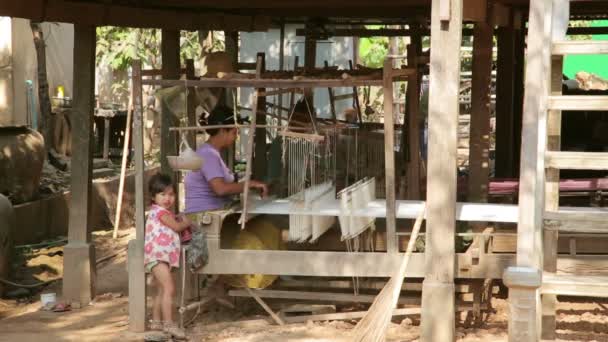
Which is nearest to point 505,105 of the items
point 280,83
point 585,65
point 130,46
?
point 280,83

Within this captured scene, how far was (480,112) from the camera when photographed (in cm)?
848

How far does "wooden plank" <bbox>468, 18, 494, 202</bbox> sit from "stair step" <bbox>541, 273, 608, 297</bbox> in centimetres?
322

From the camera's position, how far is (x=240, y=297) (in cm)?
892

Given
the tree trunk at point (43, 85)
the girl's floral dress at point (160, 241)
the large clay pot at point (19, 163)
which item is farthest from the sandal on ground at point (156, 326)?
the tree trunk at point (43, 85)

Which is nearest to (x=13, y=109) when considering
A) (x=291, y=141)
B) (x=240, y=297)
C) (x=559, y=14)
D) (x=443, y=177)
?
(x=240, y=297)

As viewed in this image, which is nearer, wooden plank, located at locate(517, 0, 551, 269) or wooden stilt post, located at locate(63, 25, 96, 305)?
wooden plank, located at locate(517, 0, 551, 269)

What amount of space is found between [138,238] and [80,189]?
1.73m

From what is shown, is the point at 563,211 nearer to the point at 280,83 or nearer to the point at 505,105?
the point at 280,83

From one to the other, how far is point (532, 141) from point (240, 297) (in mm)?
4213

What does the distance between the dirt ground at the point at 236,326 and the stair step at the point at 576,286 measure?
6.91 ft

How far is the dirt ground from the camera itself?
7.78m

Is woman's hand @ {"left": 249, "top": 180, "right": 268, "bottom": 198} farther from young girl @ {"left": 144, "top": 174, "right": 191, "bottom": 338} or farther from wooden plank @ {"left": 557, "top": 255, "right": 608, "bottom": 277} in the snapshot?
wooden plank @ {"left": 557, "top": 255, "right": 608, "bottom": 277}

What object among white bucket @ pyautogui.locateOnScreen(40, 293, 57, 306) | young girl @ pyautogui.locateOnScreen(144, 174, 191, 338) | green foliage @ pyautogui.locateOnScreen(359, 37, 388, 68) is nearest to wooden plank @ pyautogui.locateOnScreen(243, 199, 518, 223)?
young girl @ pyautogui.locateOnScreen(144, 174, 191, 338)

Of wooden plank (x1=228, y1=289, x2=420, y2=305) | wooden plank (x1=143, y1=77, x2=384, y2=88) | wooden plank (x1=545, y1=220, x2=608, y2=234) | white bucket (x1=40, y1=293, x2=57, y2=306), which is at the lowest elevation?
white bucket (x1=40, y1=293, x2=57, y2=306)
